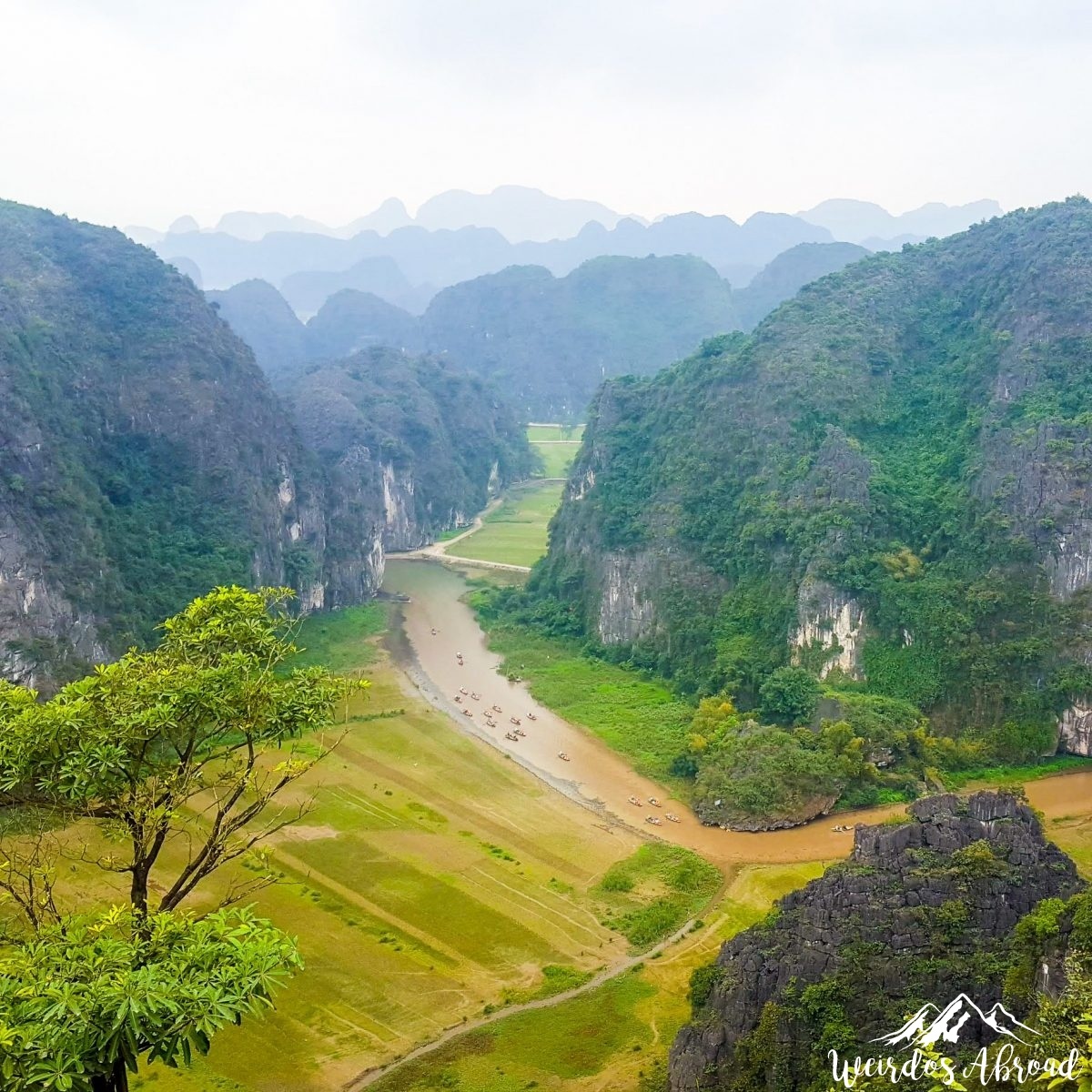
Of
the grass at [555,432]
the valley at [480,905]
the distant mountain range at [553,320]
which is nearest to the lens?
the valley at [480,905]

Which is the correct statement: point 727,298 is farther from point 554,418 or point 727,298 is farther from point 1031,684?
point 1031,684

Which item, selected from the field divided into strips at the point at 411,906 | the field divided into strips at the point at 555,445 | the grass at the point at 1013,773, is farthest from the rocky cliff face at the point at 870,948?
the field divided into strips at the point at 555,445

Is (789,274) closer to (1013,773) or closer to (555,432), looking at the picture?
(555,432)

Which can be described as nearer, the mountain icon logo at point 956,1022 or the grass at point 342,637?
the mountain icon logo at point 956,1022

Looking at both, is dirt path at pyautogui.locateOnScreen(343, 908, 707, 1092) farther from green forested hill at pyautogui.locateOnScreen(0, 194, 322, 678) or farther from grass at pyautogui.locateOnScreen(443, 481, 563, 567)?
Answer: grass at pyautogui.locateOnScreen(443, 481, 563, 567)

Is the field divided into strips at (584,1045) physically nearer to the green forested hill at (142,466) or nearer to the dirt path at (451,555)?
the green forested hill at (142,466)

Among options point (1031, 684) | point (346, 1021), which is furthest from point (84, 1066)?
point (1031, 684)

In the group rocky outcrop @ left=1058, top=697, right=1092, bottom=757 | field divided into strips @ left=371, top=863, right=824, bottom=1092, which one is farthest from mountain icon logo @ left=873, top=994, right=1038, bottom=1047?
rocky outcrop @ left=1058, top=697, right=1092, bottom=757
